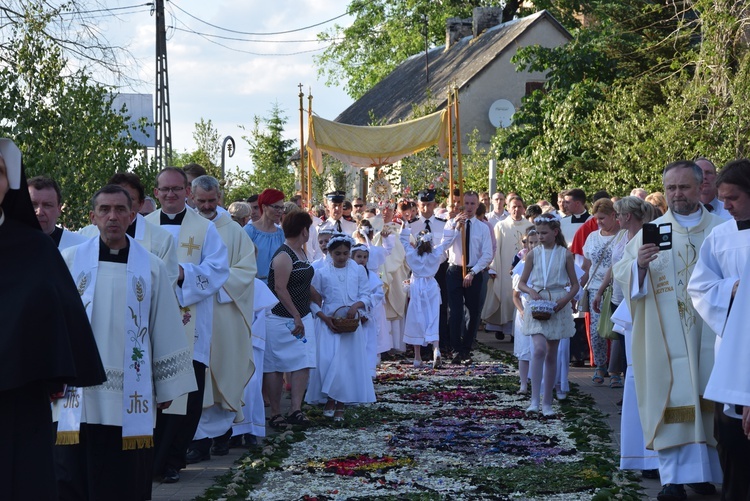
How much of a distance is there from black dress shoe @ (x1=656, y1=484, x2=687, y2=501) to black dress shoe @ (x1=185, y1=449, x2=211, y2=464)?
3550 mm

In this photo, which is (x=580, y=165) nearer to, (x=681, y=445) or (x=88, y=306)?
(x=681, y=445)

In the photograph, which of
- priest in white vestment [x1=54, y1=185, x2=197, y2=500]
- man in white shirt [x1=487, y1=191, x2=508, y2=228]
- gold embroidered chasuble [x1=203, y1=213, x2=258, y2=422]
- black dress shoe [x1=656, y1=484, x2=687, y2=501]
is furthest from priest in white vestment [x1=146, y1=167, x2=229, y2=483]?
man in white shirt [x1=487, y1=191, x2=508, y2=228]

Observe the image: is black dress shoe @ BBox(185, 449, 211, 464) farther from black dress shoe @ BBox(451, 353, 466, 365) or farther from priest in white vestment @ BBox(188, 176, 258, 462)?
black dress shoe @ BBox(451, 353, 466, 365)

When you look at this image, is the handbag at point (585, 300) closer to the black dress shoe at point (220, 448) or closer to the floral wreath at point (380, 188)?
the black dress shoe at point (220, 448)

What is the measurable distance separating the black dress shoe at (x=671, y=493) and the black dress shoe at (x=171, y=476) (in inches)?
130

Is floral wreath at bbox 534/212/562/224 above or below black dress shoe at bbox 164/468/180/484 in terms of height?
above

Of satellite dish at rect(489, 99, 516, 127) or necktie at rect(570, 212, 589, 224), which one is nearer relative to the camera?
necktie at rect(570, 212, 589, 224)

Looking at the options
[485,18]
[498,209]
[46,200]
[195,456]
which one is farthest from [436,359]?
[485,18]

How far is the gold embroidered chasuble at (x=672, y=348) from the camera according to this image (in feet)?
26.2

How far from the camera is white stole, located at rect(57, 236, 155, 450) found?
6867 mm

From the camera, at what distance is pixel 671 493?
7.86 metres

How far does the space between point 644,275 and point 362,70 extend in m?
56.8

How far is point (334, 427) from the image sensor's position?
11.1m

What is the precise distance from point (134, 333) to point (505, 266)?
42.8 feet
